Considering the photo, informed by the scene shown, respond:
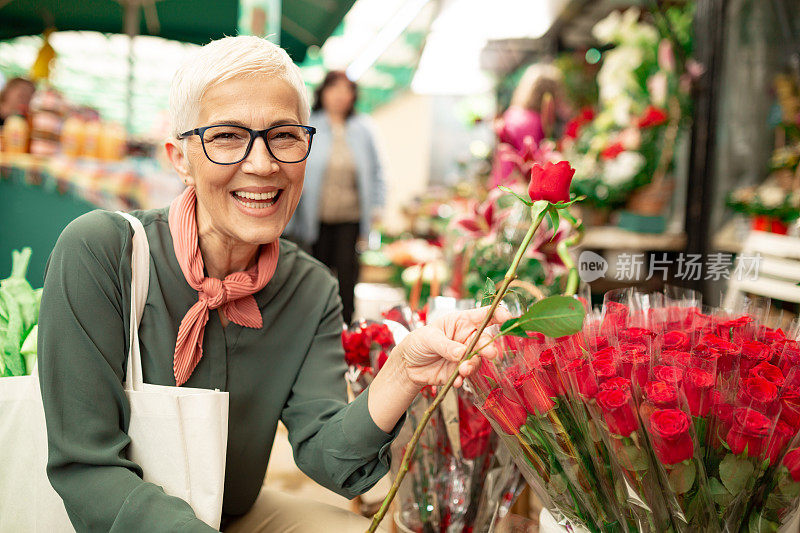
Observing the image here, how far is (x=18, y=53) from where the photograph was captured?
4.11 m

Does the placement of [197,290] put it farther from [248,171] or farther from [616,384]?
Answer: [616,384]

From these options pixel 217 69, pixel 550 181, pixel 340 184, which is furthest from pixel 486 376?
pixel 340 184

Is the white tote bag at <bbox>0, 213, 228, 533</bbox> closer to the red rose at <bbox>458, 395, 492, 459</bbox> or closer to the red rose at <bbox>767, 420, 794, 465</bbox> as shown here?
the red rose at <bbox>458, 395, 492, 459</bbox>

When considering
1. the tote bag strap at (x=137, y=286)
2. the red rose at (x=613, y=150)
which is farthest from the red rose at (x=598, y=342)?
the red rose at (x=613, y=150)

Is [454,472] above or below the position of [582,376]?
below

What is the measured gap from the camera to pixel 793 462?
697 mm

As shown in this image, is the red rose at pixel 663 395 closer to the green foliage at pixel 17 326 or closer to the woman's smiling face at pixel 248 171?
the woman's smiling face at pixel 248 171

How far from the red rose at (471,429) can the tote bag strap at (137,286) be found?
53 centimetres

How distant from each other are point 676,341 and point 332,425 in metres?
0.58

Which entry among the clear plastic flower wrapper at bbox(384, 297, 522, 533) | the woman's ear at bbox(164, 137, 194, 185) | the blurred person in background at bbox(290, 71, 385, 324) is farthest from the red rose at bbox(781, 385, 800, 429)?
the blurred person in background at bbox(290, 71, 385, 324)

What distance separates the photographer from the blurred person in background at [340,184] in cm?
421

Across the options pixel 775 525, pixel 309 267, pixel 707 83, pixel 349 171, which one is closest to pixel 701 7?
pixel 707 83

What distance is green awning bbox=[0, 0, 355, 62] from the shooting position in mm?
3842

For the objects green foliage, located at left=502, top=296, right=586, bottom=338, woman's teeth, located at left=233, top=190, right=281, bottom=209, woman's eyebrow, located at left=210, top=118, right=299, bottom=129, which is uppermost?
woman's eyebrow, located at left=210, top=118, right=299, bottom=129
